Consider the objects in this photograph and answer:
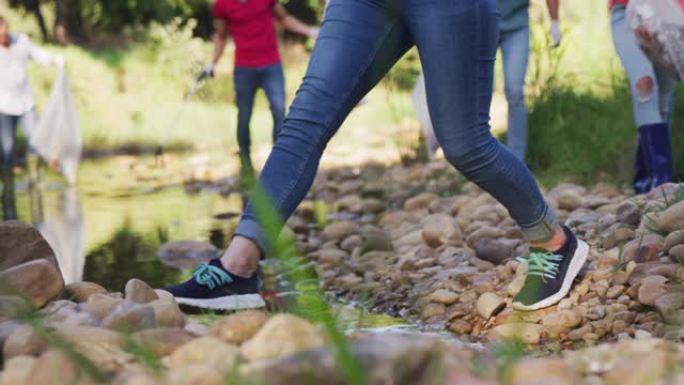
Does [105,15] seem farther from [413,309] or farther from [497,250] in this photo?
[413,309]

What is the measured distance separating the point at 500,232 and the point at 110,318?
3.26 meters

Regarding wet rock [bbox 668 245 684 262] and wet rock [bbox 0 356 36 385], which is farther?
wet rock [bbox 668 245 684 262]

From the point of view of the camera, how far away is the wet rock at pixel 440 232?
21.5ft

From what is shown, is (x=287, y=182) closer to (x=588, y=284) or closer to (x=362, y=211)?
(x=588, y=284)

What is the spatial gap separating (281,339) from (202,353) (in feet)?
0.53

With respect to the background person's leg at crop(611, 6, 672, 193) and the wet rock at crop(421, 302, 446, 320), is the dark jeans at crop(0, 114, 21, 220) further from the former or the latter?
the wet rock at crop(421, 302, 446, 320)

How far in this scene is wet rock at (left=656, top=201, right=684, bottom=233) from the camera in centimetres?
520

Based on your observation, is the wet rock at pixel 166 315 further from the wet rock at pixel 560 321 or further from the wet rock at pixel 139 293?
the wet rock at pixel 560 321

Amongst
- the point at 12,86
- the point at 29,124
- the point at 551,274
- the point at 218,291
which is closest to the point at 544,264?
the point at 551,274

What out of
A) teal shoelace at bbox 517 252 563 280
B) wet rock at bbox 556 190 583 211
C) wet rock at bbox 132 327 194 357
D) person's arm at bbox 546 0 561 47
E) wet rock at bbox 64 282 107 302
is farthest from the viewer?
person's arm at bbox 546 0 561 47

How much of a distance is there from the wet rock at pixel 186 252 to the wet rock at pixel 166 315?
3.61 m

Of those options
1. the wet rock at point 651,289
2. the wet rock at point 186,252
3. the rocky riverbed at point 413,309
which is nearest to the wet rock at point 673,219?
the rocky riverbed at point 413,309

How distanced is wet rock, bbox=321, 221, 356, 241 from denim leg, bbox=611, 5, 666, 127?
1614 mm

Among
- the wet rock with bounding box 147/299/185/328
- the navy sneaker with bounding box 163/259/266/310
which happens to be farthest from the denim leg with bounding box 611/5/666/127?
the wet rock with bounding box 147/299/185/328
